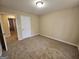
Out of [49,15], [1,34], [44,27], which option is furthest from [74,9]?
[1,34]

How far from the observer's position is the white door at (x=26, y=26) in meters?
4.49

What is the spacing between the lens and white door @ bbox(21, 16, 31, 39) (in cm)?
449

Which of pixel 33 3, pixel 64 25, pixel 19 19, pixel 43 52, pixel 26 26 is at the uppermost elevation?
pixel 33 3

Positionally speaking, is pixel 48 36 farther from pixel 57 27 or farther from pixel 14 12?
pixel 14 12

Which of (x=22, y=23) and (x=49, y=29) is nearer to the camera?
(x=22, y=23)

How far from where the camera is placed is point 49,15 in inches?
183

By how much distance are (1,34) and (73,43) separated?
408 cm

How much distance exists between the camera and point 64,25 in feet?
12.2

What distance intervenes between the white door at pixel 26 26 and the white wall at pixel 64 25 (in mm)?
1503

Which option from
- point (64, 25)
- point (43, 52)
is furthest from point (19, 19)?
point (64, 25)

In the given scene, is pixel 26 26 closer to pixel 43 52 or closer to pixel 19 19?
pixel 19 19

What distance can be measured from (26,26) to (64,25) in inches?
116

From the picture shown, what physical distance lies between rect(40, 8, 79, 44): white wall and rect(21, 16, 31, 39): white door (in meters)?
1.50

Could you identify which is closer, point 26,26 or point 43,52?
point 43,52
